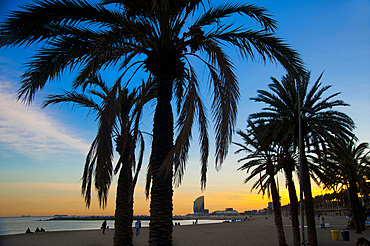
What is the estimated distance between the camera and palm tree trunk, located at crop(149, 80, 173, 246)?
616 centimetres

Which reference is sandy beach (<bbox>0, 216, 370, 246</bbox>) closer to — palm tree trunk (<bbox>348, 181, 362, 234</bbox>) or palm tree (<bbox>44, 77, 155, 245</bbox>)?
palm tree trunk (<bbox>348, 181, 362, 234</bbox>)

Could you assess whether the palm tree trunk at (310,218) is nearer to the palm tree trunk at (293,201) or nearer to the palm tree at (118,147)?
the palm tree trunk at (293,201)

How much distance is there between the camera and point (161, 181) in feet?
21.0

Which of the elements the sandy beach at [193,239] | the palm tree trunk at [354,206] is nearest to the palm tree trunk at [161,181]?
the sandy beach at [193,239]

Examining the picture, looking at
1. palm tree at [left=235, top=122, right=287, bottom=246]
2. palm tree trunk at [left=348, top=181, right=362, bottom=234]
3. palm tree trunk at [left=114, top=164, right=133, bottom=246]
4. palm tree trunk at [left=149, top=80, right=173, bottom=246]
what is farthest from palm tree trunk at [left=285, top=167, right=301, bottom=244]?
palm tree trunk at [left=149, top=80, right=173, bottom=246]

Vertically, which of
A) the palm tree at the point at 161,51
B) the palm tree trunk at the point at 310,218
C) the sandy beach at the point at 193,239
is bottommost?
the sandy beach at the point at 193,239

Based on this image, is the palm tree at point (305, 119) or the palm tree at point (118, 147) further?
the palm tree at point (305, 119)

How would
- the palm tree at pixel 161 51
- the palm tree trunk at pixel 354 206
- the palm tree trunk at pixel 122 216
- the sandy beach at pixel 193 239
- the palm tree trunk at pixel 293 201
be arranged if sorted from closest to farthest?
the palm tree at pixel 161 51, the palm tree trunk at pixel 122 216, the palm tree trunk at pixel 293 201, the sandy beach at pixel 193 239, the palm tree trunk at pixel 354 206

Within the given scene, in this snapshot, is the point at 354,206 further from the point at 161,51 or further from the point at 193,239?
the point at 161,51

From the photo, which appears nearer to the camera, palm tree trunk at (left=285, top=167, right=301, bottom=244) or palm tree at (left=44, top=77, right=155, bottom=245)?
palm tree at (left=44, top=77, right=155, bottom=245)

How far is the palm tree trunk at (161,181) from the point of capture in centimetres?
616

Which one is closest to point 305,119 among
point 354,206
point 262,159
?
point 262,159

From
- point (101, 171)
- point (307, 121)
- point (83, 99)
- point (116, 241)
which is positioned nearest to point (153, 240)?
point (101, 171)

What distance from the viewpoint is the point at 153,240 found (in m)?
6.09
